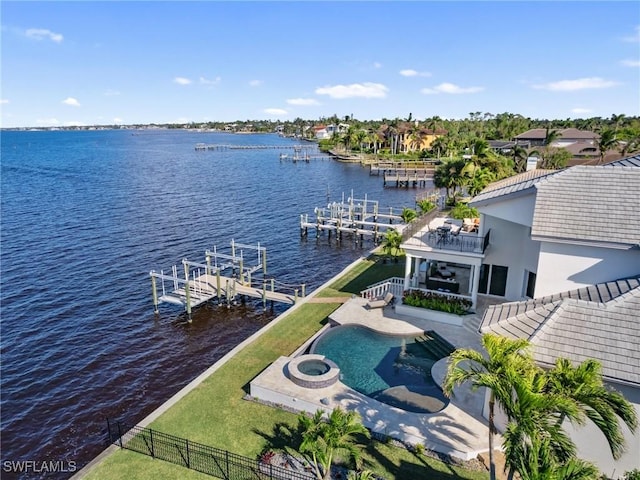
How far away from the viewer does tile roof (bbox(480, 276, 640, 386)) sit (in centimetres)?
1266

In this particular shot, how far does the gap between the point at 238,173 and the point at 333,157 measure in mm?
42975

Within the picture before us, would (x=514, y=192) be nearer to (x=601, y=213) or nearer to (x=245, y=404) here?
(x=601, y=213)

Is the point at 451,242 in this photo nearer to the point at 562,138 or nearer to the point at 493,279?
the point at 493,279

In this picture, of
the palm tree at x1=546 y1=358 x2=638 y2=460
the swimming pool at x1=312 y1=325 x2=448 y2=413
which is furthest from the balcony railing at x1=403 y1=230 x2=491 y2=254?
the palm tree at x1=546 y1=358 x2=638 y2=460

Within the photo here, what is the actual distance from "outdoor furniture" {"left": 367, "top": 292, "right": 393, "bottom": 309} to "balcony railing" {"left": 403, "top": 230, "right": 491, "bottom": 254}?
3.42 metres

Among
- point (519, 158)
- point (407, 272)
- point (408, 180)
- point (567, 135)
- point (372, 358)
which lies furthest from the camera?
point (567, 135)

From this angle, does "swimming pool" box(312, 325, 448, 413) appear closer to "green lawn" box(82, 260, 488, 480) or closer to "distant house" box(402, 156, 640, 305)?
"green lawn" box(82, 260, 488, 480)

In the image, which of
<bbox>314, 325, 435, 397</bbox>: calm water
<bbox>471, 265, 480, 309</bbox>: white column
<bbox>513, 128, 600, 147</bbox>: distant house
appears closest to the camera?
<bbox>314, 325, 435, 397</bbox>: calm water

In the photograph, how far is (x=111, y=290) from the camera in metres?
33.2

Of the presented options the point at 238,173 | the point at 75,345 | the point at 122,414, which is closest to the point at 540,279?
the point at 122,414

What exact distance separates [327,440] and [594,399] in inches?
270

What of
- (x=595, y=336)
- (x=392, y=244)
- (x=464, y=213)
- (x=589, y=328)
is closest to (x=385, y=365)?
(x=589, y=328)

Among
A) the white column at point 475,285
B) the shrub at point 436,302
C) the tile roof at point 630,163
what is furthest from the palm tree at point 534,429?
Answer: the tile roof at point 630,163

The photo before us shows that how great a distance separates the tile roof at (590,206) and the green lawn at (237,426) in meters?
10.1
